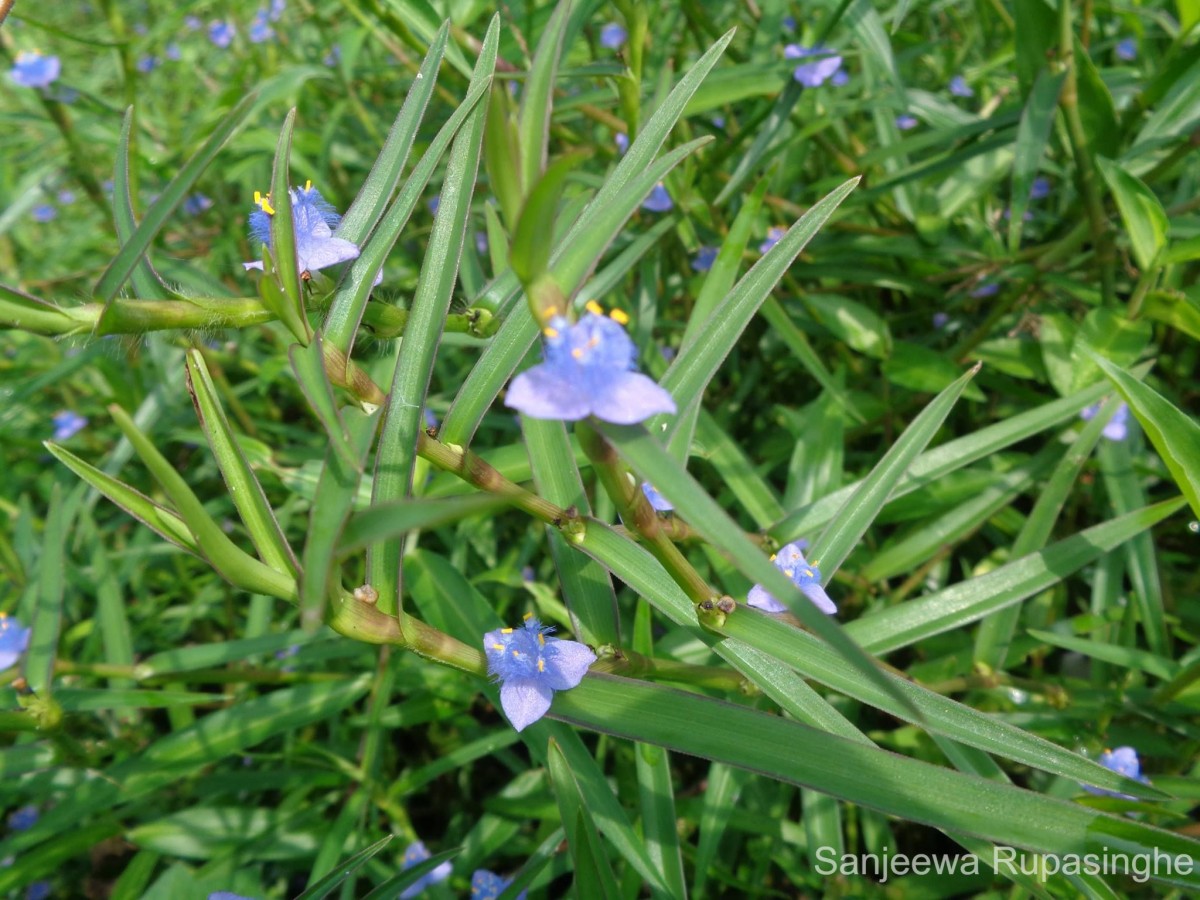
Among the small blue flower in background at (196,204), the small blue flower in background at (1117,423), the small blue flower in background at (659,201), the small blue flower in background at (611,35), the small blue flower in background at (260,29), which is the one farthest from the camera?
the small blue flower in background at (260,29)

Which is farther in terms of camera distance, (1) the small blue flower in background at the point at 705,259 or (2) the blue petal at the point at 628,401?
(1) the small blue flower in background at the point at 705,259

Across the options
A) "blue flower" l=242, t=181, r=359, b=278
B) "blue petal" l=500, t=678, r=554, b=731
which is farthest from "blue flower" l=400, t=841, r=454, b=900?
"blue flower" l=242, t=181, r=359, b=278

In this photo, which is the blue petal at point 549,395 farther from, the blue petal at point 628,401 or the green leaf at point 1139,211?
the green leaf at point 1139,211

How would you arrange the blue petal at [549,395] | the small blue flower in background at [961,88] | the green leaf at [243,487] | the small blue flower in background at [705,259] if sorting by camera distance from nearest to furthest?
the blue petal at [549,395], the green leaf at [243,487], the small blue flower in background at [705,259], the small blue flower in background at [961,88]

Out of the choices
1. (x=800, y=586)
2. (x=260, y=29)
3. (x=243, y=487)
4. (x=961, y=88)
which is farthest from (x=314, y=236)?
(x=260, y=29)

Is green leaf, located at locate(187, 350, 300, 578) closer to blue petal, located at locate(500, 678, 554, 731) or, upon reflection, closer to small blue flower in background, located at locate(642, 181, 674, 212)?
blue petal, located at locate(500, 678, 554, 731)

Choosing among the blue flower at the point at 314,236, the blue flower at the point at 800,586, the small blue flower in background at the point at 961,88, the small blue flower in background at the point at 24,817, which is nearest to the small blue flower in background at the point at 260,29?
the small blue flower in background at the point at 961,88

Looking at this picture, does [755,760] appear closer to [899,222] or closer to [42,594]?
[42,594]
